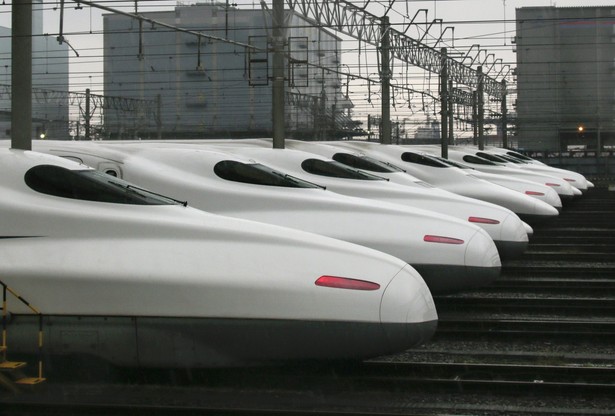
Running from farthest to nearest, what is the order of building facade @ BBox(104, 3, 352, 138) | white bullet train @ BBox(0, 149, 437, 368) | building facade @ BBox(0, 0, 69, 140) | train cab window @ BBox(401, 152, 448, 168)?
building facade @ BBox(104, 3, 352, 138) < building facade @ BBox(0, 0, 69, 140) < train cab window @ BBox(401, 152, 448, 168) < white bullet train @ BBox(0, 149, 437, 368)

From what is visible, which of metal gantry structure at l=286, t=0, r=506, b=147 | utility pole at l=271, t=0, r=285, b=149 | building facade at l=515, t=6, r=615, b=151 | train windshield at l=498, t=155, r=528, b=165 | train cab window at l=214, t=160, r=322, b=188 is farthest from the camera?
building facade at l=515, t=6, r=615, b=151

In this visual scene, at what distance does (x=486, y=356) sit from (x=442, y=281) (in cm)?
83

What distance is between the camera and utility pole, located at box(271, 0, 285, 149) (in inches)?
499

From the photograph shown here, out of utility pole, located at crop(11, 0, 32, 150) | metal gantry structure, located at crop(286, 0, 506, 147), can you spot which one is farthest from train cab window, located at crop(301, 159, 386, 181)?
metal gantry structure, located at crop(286, 0, 506, 147)

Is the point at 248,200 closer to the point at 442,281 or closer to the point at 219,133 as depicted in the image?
the point at 442,281

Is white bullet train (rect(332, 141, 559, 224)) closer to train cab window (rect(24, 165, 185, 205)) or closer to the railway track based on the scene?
the railway track

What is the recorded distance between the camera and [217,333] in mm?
5324

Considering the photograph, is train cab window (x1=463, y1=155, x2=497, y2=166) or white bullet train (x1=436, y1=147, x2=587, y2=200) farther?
train cab window (x1=463, y1=155, x2=497, y2=166)

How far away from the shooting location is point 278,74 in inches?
515

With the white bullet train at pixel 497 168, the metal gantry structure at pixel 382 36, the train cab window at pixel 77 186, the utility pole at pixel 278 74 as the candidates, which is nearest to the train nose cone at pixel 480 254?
the train cab window at pixel 77 186

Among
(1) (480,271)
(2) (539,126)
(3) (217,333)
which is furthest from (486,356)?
(2) (539,126)

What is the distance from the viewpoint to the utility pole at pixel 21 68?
8.20m

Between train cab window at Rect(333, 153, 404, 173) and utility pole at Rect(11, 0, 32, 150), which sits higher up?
utility pole at Rect(11, 0, 32, 150)

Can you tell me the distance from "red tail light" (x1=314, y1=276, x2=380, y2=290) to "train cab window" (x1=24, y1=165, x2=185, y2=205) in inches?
58.4
